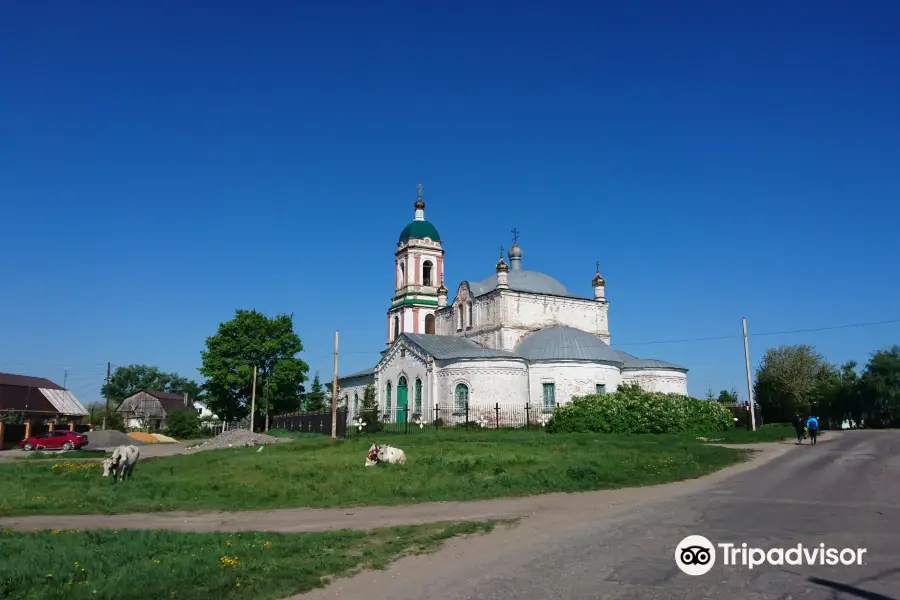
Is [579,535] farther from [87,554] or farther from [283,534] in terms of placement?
[87,554]

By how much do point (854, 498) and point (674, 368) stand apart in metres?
29.7

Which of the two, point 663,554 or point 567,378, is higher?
point 567,378

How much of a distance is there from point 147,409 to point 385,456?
7437 centimetres

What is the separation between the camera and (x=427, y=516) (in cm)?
1268

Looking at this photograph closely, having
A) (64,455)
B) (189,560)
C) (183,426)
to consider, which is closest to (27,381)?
(183,426)

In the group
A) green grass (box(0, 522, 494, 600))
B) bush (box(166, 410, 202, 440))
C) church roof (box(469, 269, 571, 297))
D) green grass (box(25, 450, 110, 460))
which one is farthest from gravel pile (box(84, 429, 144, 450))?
green grass (box(0, 522, 494, 600))

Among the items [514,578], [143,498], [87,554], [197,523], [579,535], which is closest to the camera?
[514,578]

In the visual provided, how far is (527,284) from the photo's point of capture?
4734 cm

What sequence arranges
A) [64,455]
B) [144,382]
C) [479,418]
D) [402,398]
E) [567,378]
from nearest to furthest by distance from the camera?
[64,455]
[479,418]
[567,378]
[402,398]
[144,382]

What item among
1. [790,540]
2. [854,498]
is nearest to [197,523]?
[790,540]

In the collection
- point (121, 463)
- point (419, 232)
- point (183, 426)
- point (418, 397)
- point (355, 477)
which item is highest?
point (419, 232)

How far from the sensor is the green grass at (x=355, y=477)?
589 inches

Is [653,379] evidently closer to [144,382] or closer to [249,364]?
[249,364]

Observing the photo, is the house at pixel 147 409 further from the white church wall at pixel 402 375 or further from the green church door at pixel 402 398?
the green church door at pixel 402 398
